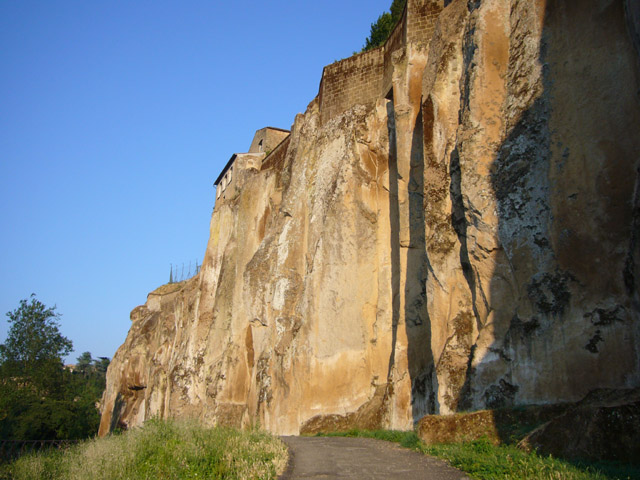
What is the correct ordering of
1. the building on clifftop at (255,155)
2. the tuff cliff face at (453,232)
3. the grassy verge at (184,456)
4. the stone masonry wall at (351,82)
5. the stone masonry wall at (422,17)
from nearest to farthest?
the grassy verge at (184,456) → the tuff cliff face at (453,232) → the stone masonry wall at (422,17) → the stone masonry wall at (351,82) → the building on clifftop at (255,155)

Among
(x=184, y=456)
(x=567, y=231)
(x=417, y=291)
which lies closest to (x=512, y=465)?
(x=567, y=231)

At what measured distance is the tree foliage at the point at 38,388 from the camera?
3416cm

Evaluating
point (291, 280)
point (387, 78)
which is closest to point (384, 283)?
point (291, 280)

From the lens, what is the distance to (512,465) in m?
7.18

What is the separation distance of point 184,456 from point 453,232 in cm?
763

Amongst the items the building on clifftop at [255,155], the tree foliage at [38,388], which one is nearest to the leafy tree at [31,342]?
the tree foliage at [38,388]

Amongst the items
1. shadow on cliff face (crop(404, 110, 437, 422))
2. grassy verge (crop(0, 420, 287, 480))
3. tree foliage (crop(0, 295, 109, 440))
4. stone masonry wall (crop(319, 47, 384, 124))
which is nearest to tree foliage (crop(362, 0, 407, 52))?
stone masonry wall (crop(319, 47, 384, 124))

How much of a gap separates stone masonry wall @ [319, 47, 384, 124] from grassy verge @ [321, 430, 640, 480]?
47.5 ft

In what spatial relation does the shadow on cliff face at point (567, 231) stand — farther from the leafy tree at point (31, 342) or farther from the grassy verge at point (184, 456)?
the leafy tree at point (31, 342)

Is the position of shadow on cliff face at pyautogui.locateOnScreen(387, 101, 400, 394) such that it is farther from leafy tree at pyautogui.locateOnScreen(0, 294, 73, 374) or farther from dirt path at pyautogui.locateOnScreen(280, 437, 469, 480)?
leafy tree at pyautogui.locateOnScreen(0, 294, 73, 374)

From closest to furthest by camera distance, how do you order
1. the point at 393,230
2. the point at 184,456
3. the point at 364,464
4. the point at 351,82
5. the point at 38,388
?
1. the point at 364,464
2. the point at 184,456
3. the point at 393,230
4. the point at 351,82
5. the point at 38,388

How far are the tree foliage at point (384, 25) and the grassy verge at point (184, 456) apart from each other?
21208 mm

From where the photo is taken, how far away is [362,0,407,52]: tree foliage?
28.5 metres

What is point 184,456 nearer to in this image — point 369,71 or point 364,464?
point 364,464
